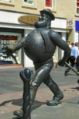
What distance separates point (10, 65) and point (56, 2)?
5821 millimetres

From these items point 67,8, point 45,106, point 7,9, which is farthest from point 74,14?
point 45,106

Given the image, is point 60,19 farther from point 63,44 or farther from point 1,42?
point 63,44

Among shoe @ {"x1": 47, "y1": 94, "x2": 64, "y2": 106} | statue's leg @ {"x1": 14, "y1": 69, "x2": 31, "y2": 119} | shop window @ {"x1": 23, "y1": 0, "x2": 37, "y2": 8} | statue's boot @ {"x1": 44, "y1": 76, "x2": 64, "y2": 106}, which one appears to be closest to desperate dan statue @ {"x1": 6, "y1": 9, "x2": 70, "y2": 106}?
statue's boot @ {"x1": 44, "y1": 76, "x2": 64, "y2": 106}

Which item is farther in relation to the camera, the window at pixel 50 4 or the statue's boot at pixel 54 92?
the window at pixel 50 4

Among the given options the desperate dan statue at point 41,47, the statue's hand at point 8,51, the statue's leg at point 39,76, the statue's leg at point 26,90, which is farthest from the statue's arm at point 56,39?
the statue's leg at point 26,90

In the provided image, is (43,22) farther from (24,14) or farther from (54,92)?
(24,14)

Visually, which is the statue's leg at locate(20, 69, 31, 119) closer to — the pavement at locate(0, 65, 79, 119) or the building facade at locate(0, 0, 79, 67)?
the pavement at locate(0, 65, 79, 119)

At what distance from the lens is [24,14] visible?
87.3 feet

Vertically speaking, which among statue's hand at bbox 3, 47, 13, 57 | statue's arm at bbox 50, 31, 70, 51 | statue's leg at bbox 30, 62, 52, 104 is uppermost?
statue's arm at bbox 50, 31, 70, 51

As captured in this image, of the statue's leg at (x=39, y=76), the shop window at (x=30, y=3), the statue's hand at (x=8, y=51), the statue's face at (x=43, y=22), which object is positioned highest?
the statue's face at (x=43, y=22)

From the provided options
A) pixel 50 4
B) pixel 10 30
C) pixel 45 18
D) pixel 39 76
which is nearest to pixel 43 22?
pixel 45 18

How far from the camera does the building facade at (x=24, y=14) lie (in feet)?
84.0

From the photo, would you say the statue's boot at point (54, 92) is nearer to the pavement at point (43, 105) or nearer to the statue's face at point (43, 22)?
the pavement at point (43, 105)

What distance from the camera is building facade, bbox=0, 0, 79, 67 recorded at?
25609mm
